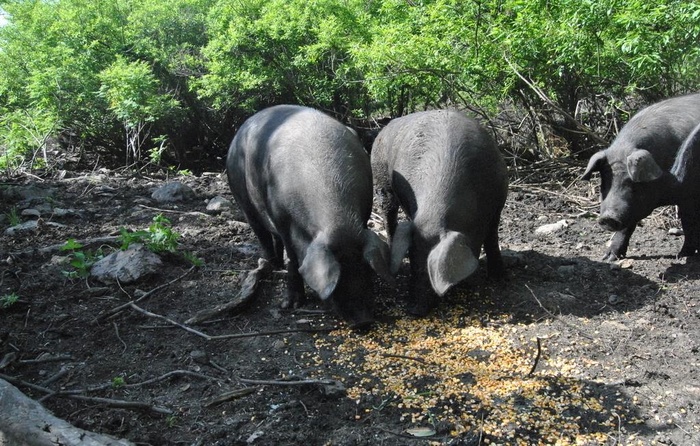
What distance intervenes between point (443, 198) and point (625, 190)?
1754 mm

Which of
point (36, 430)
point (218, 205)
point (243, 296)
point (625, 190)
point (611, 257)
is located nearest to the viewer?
point (36, 430)

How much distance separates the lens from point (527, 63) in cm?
732

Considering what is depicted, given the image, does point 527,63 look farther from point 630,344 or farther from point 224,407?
point 224,407

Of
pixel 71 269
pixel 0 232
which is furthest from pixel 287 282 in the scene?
pixel 0 232

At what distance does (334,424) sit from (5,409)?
1.60 meters

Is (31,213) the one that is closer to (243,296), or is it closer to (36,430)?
(243,296)

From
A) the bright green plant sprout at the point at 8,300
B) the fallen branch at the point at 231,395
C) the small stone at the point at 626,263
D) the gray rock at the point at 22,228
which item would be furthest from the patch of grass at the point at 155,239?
the small stone at the point at 626,263

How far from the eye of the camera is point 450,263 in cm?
455

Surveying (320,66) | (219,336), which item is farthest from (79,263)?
(320,66)

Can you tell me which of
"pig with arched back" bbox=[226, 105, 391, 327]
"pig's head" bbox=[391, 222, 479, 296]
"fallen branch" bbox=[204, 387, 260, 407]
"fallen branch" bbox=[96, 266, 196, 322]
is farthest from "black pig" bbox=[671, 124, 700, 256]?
"fallen branch" bbox=[96, 266, 196, 322]

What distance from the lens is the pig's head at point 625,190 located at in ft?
18.3

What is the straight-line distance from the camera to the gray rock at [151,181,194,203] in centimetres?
835

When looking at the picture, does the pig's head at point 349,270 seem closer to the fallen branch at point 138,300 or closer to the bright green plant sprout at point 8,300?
the fallen branch at point 138,300

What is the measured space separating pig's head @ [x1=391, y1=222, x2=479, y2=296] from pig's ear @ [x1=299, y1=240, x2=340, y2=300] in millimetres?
484
